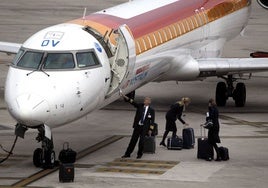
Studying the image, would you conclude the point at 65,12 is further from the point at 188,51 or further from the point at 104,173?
the point at 104,173

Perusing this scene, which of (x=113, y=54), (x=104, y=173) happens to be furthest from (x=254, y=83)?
(x=104, y=173)

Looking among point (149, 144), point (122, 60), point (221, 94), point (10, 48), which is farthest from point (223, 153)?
point (10, 48)

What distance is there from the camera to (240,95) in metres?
38.0

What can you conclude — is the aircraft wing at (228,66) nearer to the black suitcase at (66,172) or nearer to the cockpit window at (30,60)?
the cockpit window at (30,60)

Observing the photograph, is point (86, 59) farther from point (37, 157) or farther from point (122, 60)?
point (37, 157)

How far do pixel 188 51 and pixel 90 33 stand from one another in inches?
315

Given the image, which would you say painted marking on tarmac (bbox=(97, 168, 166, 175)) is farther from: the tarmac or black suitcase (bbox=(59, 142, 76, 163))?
black suitcase (bbox=(59, 142, 76, 163))

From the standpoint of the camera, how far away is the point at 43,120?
86.6ft

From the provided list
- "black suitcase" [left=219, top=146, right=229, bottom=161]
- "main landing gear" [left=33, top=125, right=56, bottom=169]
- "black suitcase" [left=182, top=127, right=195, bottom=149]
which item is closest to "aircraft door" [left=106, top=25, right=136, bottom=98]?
"black suitcase" [left=182, top=127, right=195, bottom=149]

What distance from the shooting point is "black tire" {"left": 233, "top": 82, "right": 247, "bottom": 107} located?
124ft

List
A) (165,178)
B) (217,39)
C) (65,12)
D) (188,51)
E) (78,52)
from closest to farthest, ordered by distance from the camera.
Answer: (165,178), (78,52), (188,51), (217,39), (65,12)

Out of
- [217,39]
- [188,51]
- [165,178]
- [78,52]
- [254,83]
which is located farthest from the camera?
[254,83]

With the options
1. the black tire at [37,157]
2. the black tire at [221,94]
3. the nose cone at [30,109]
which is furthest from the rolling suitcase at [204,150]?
the black tire at [221,94]

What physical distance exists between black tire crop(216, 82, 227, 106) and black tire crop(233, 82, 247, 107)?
1.25 feet
